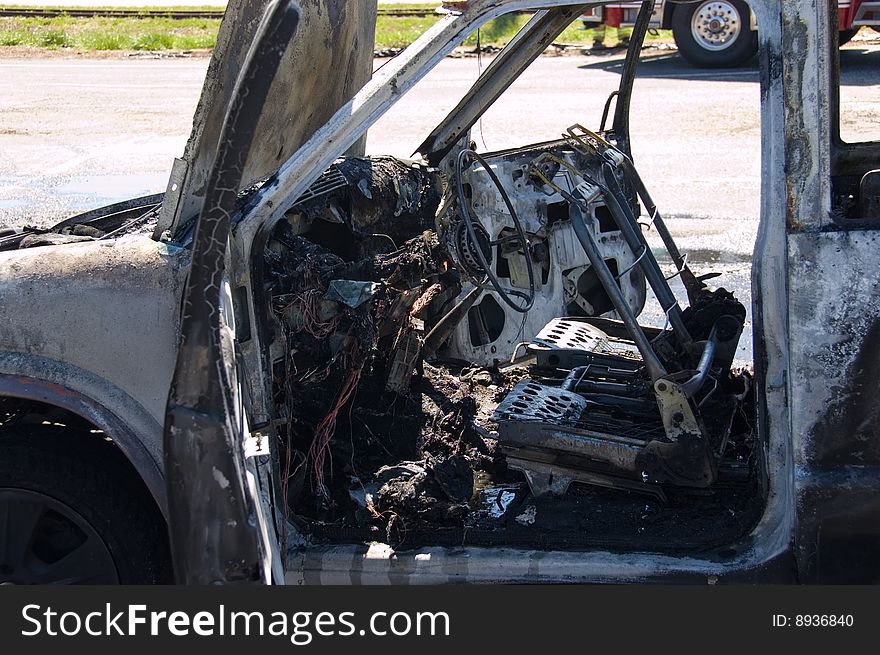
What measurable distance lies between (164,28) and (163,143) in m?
8.42

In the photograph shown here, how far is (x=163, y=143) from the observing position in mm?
10656

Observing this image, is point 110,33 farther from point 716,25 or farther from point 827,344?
point 827,344

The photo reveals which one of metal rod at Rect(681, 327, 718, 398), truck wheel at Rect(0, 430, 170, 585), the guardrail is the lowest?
truck wheel at Rect(0, 430, 170, 585)

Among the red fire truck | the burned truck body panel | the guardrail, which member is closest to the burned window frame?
the burned truck body panel

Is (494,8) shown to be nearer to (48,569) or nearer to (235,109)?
(235,109)

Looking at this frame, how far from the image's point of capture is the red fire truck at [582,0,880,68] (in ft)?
44.5

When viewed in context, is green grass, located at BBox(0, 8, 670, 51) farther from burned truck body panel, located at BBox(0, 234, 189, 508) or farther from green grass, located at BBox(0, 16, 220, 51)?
burned truck body panel, located at BBox(0, 234, 189, 508)

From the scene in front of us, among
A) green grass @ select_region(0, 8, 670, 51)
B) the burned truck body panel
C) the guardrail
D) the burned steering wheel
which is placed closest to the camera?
the burned truck body panel

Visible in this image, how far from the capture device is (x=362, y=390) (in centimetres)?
382

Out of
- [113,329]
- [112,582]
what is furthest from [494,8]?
[112,582]

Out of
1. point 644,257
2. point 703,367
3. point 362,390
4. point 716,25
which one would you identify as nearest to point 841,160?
point 644,257

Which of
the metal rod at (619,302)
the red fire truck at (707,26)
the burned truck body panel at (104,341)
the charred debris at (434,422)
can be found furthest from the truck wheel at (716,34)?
the burned truck body panel at (104,341)

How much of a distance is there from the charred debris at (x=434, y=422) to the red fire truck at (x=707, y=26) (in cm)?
1037

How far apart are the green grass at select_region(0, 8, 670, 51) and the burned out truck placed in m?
13.0
